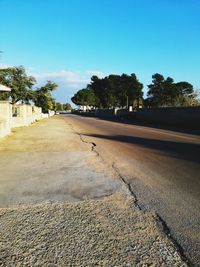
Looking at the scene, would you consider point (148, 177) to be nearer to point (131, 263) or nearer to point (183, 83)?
point (131, 263)

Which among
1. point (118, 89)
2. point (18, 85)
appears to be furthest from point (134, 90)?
point (18, 85)

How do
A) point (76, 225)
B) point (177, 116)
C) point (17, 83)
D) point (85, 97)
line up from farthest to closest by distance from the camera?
point (85, 97) → point (17, 83) → point (177, 116) → point (76, 225)

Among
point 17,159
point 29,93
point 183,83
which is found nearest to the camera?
point 17,159

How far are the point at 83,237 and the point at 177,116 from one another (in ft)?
108

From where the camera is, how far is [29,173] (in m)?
7.94

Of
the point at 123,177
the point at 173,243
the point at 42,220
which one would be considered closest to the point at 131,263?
the point at 173,243

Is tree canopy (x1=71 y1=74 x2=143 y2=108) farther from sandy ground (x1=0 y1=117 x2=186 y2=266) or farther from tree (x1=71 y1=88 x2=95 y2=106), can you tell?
sandy ground (x1=0 y1=117 x2=186 y2=266)

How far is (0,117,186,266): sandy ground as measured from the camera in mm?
3437

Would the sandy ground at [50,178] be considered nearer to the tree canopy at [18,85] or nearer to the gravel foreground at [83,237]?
the gravel foreground at [83,237]

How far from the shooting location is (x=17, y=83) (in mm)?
44031

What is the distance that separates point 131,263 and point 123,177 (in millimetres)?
4178

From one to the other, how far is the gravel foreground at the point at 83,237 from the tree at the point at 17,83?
129 ft

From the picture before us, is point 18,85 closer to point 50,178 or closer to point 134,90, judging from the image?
point 50,178

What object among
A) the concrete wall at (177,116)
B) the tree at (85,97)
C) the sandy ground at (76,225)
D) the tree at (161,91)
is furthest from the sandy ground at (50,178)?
the tree at (85,97)
